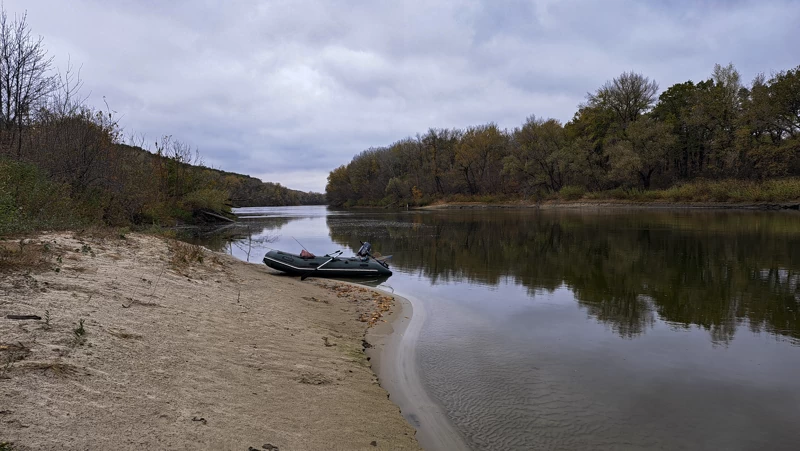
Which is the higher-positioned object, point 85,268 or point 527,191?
point 527,191

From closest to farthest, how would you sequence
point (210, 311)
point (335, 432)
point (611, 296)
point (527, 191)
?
point (335, 432) → point (210, 311) → point (611, 296) → point (527, 191)

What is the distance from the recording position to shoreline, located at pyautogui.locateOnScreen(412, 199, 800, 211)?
3857 cm

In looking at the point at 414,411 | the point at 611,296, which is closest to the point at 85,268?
the point at 414,411

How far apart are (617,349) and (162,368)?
635cm

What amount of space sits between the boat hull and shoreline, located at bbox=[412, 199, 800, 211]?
136 feet

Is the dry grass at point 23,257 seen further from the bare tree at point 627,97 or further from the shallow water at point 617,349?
the bare tree at point 627,97

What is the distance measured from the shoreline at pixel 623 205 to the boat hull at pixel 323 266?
136 feet

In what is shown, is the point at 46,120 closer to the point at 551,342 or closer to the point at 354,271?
the point at 354,271

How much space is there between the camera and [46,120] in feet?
51.0

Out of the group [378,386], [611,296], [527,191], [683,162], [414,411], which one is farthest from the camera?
[527,191]

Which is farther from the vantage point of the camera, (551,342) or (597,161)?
(597,161)

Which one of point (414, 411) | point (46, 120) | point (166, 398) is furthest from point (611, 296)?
point (46, 120)

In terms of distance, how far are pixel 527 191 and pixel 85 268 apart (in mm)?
66045

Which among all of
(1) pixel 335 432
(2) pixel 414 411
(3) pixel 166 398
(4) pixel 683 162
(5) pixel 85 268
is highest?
(4) pixel 683 162
